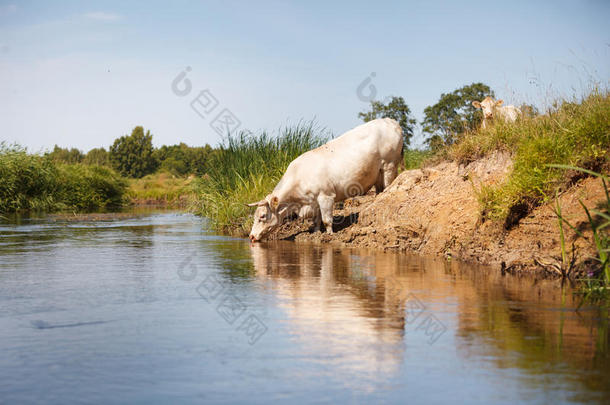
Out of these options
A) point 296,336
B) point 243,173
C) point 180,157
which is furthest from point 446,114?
point 180,157

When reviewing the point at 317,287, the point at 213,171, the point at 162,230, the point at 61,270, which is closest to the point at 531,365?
the point at 317,287

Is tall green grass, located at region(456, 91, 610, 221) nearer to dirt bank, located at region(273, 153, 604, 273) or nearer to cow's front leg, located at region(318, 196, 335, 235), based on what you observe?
dirt bank, located at region(273, 153, 604, 273)

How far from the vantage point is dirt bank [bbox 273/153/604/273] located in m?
8.15

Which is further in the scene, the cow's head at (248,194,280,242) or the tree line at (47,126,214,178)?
the tree line at (47,126,214,178)

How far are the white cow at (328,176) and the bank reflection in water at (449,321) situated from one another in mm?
4344

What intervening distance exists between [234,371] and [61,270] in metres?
5.67

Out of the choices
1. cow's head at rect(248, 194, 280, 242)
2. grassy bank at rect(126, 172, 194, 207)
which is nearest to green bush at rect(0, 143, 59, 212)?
grassy bank at rect(126, 172, 194, 207)

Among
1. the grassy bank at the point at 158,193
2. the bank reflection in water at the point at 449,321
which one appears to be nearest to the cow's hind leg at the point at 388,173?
the bank reflection in water at the point at 449,321

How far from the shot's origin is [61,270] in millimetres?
8750

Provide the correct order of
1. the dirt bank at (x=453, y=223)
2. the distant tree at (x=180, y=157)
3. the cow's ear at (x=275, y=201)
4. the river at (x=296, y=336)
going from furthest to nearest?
the distant tree at (x=180, y=157), the cow's ear at (x=275, y=201), the dirt bank at (x=453, y=223), the river at (x=296, y=336)

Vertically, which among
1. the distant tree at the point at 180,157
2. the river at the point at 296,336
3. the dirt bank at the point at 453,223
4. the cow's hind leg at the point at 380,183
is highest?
the distant tree at the point at 180,157

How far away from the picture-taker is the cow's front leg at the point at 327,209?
512 inches

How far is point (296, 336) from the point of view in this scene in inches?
190

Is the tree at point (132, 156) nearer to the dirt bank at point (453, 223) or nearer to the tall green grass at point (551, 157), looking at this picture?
the dirt bank at point (453, 223)
